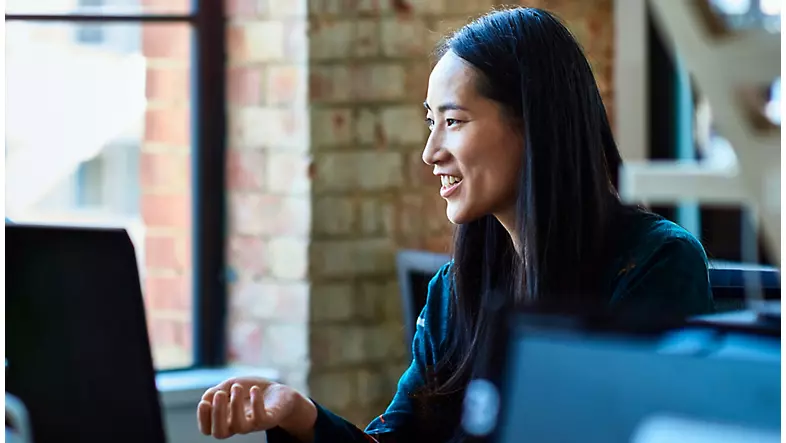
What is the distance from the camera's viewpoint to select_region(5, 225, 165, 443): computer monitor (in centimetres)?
101

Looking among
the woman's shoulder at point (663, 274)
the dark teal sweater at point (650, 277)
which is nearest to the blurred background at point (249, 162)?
the dark teal sweater at point (650, 277)

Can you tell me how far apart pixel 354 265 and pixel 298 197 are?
0.57ft

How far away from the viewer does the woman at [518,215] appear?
1.34m

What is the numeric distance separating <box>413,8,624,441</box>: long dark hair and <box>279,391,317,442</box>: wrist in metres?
0.22

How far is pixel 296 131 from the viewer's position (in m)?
2.26

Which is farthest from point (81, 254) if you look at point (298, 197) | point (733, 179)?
point (298, 197)

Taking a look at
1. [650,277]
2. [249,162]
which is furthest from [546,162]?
[249,162]

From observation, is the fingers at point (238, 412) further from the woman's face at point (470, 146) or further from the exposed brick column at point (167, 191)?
the exposed brick column at point (167, 191)

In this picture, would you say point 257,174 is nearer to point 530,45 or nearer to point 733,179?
point 530,45

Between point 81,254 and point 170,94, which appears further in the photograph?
point 170,94

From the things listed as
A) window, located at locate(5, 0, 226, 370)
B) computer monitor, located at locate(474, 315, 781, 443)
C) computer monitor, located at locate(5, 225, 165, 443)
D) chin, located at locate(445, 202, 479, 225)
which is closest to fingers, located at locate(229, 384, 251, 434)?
computer monitor, located at locate(5, 225, 165, 443)

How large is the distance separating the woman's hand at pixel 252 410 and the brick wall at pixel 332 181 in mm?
1009

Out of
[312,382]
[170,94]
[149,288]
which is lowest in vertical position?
[312,382]

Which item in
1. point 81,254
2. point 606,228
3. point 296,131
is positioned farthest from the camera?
point 296,131
